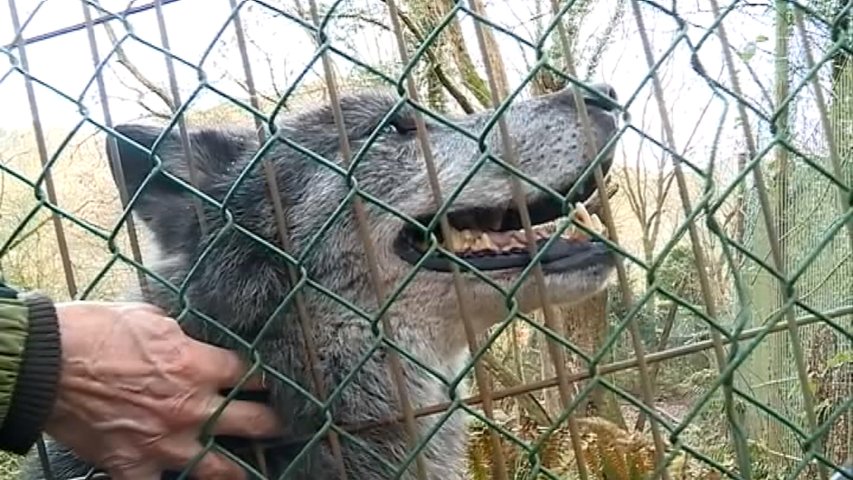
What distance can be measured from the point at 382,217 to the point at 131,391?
1232 millimetres

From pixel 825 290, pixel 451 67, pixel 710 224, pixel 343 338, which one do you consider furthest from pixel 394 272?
pixel 451 67

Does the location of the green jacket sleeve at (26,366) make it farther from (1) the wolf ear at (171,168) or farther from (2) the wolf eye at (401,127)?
(2) the wolf eye at (401,127)

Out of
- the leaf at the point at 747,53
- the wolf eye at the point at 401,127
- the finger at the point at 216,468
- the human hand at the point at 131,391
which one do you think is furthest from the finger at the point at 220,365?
the leaf at the point at 747,53

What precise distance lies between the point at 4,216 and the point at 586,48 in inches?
181

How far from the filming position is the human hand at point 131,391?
2.37 meters

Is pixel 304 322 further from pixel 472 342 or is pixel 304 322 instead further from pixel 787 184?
pixel 787 184

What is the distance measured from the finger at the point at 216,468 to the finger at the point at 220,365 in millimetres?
175

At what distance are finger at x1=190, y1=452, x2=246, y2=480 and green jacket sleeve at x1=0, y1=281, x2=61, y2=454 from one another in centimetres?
44

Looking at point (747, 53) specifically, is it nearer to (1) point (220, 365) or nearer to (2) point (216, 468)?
(1) point (220, 365)

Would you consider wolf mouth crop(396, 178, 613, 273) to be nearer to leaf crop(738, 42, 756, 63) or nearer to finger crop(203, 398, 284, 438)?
finger crop(203, 398, 284, 438)

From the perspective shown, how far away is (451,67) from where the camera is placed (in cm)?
772

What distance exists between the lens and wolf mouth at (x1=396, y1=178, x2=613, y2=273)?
10.2 feet

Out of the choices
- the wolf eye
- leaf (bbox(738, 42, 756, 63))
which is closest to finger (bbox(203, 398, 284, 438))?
the wolf eye

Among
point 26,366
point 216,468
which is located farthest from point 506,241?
point 26,366
